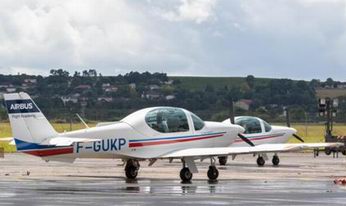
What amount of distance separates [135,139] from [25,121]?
3.40 meters

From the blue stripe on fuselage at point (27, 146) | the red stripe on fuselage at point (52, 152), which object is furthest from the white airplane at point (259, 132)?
Result: the blue stripe on fuselage at point (27, 146)

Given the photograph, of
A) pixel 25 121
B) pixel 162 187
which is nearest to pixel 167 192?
pixel 162 187

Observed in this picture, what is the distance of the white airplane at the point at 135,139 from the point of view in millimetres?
31516

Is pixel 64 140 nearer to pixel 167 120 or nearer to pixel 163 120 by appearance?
pixel 163 120

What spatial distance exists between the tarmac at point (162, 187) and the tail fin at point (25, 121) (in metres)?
1.31

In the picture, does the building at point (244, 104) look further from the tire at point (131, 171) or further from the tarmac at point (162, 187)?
the tire at point (131, 171)

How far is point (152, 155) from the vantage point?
33219 mm

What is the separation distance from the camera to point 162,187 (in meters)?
29.4

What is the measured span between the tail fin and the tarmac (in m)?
1.31

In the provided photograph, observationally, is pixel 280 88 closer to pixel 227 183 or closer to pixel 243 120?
pixel 243 120

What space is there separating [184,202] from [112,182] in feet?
26.3

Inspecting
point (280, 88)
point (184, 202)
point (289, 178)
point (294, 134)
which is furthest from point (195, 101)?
point (184, 202)

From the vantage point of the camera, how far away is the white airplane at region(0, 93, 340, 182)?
31.5 metres

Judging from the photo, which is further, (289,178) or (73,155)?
(289,178)
